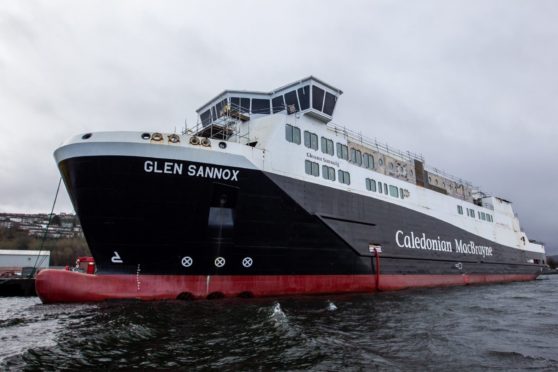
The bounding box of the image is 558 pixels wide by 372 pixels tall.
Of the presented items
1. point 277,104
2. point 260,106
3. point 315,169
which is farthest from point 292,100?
point 315,169

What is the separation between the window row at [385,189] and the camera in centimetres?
1894

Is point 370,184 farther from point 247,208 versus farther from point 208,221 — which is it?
point 208,221

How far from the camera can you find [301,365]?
6355 millimetres

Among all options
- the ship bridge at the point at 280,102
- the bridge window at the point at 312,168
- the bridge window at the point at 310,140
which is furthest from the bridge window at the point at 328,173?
the ship bridge at the point at 280,102

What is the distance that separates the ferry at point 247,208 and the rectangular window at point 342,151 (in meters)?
0.07

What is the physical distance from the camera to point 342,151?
18016 mm

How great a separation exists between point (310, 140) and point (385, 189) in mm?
5748

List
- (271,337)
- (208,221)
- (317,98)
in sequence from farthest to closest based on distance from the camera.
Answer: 1. (317,98)
2. (208,221)
3. (271,337)

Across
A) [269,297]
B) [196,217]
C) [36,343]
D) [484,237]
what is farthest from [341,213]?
[484,237]

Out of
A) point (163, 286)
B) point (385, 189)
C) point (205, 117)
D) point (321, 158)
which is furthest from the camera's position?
point (385, 189)

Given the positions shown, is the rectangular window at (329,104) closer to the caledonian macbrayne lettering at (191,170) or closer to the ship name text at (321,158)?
the ship name text at (321,158)

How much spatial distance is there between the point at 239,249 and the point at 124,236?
3713mm

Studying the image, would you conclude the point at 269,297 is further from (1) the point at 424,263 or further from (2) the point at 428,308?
(1) the point at 424,263

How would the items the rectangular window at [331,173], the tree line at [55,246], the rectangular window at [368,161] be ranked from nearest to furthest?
the rectangular window at [331,173] → the rectangular window at [368,161] → the tree line at [55,246]
